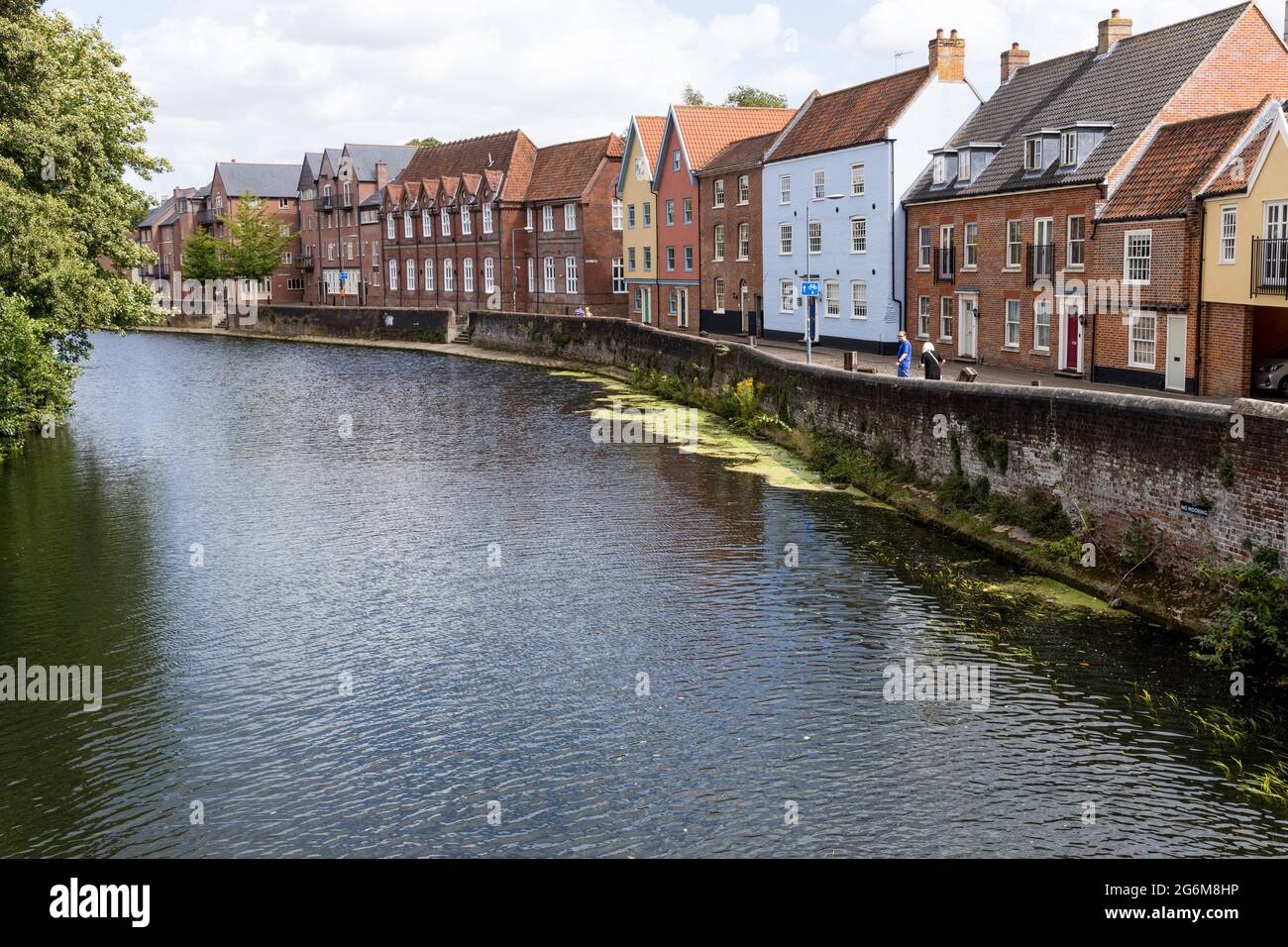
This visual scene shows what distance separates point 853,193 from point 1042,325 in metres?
12.9

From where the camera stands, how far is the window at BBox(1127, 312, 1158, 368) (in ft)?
114

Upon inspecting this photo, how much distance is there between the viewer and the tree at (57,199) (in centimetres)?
3089

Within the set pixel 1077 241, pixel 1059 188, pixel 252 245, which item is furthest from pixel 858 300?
pixel 252 245

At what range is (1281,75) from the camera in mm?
37594

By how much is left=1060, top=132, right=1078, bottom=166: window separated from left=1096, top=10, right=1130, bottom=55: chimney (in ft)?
16.5

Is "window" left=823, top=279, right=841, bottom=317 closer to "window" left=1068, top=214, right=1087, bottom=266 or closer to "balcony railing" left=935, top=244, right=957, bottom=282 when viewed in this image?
"balcony railing" left=935, top=244, right=957, bottom=282

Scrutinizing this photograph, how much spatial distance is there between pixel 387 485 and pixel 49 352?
35.6 feet

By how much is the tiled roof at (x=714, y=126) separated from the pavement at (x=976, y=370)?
13028 mm

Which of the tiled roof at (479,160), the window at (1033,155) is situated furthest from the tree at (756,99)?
the window at (1033,155)

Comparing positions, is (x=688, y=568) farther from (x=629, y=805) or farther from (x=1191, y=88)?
(x=1191, y=88)

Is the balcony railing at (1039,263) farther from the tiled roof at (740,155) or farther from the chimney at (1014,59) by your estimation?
the tiled roof at (740,155)

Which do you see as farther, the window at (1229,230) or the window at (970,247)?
the window at (970,247)

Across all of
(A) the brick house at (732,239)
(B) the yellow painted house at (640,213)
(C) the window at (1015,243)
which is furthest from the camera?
(B) the yellow painted house at (640,213)
